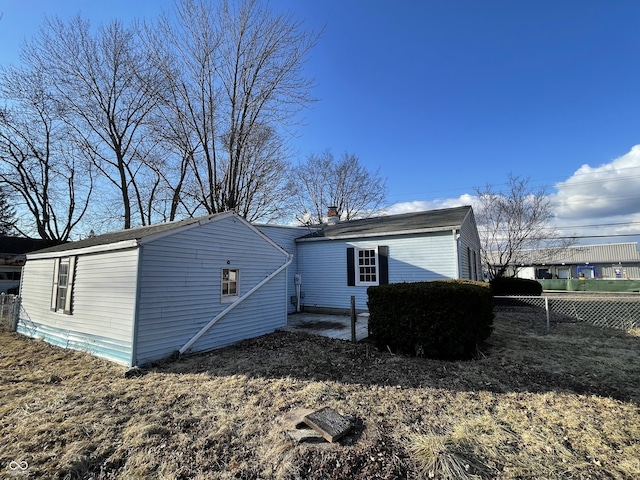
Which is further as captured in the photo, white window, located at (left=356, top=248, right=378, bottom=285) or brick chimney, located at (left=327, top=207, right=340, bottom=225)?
brick chimney, located at (left=327, top=207, right=340, bottom=225)

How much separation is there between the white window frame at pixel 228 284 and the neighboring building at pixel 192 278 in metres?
0.03

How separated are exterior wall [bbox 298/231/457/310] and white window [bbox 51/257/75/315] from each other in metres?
8.06

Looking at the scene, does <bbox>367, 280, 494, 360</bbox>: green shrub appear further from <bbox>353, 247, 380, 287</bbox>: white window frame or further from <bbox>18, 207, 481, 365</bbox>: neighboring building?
<bbox>353, 247, 380, 287</bbox>: white window frame

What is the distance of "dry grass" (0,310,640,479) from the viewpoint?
2770 mm

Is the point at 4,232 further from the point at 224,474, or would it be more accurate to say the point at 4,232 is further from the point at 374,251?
the point at 224,474

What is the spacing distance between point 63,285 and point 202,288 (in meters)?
4.31

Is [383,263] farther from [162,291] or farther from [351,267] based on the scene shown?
[162,291]

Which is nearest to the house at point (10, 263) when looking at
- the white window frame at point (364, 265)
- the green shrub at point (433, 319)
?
the white window frame at point (364, 265)

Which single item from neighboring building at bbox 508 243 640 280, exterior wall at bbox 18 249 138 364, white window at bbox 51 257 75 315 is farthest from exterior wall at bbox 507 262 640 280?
white window at bbox 51 257 75 315

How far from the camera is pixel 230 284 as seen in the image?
777 cm

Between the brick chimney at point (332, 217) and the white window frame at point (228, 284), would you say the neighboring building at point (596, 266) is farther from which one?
the white window frame at point (228, 284)

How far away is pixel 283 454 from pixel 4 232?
30.7 meters

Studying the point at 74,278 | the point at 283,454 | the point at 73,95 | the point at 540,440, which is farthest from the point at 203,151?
the point at 540,440

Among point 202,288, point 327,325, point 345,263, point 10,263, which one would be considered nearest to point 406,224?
point 345,263
